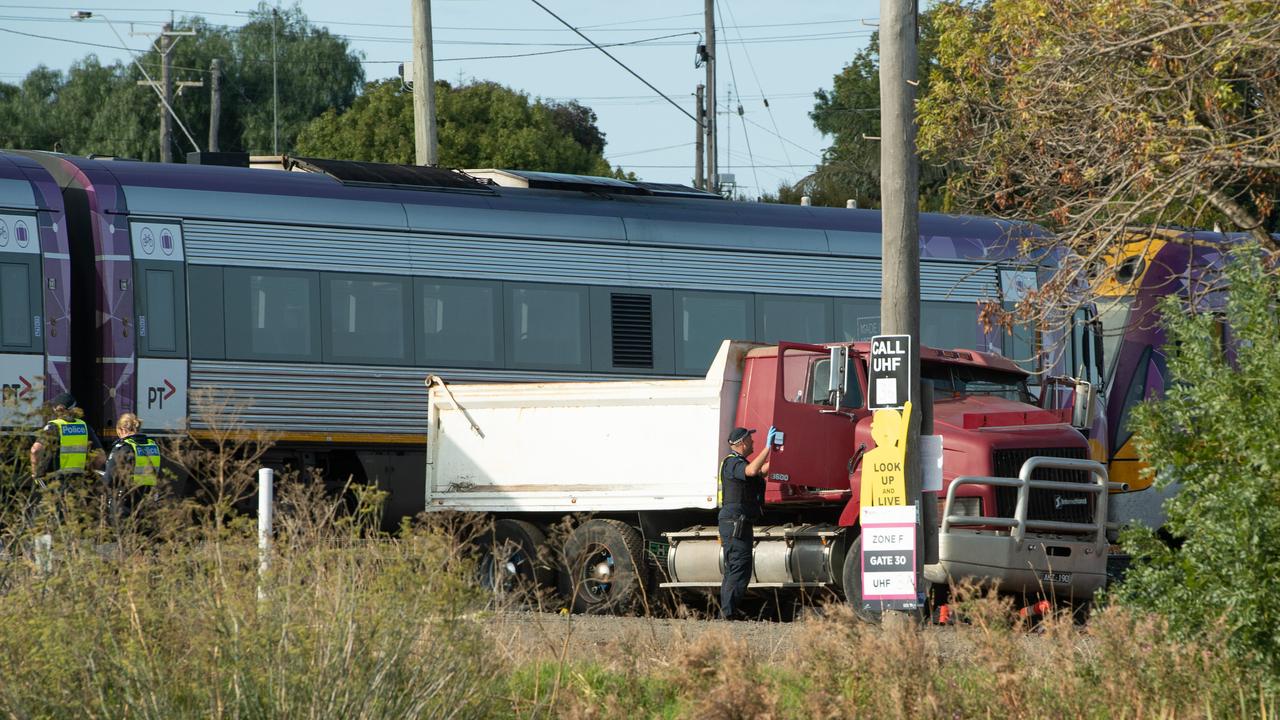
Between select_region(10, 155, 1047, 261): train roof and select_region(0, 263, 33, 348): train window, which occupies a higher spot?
select_region(10, 155, 1047, 261): train roof

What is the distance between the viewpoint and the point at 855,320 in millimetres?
20969

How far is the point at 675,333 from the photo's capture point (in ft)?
65.9

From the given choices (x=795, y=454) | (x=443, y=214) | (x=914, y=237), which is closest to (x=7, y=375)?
(x=443, y=214)

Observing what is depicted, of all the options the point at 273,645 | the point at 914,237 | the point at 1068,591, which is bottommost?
the point at 1068,591

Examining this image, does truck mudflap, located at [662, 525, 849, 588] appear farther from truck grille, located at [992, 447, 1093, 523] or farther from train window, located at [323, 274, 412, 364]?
train window, located at [323, 274, 412, 364]

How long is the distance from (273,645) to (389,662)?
51 centimetres

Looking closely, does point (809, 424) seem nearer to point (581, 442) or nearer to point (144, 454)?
point (581, 442)

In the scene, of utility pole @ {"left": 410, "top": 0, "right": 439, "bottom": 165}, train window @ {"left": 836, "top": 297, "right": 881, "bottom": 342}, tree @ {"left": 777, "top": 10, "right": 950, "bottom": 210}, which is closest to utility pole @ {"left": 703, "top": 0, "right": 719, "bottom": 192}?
tree @ {"left": 777, "top": 10, "right": 950, "bottom": 210}

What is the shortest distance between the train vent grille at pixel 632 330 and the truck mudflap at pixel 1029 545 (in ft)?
20.6

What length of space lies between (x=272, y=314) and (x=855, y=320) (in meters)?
7.22

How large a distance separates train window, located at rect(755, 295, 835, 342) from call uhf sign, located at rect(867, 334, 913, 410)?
28.4ft

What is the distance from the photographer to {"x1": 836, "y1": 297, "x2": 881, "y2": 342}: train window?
2091cm

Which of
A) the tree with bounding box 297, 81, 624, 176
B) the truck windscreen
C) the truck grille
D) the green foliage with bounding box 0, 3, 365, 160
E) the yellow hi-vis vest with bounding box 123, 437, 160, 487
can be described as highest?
the green foliage with bounding box 0, 3, 365, 160

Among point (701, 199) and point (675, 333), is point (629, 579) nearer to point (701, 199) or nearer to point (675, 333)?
point (675, 333)
